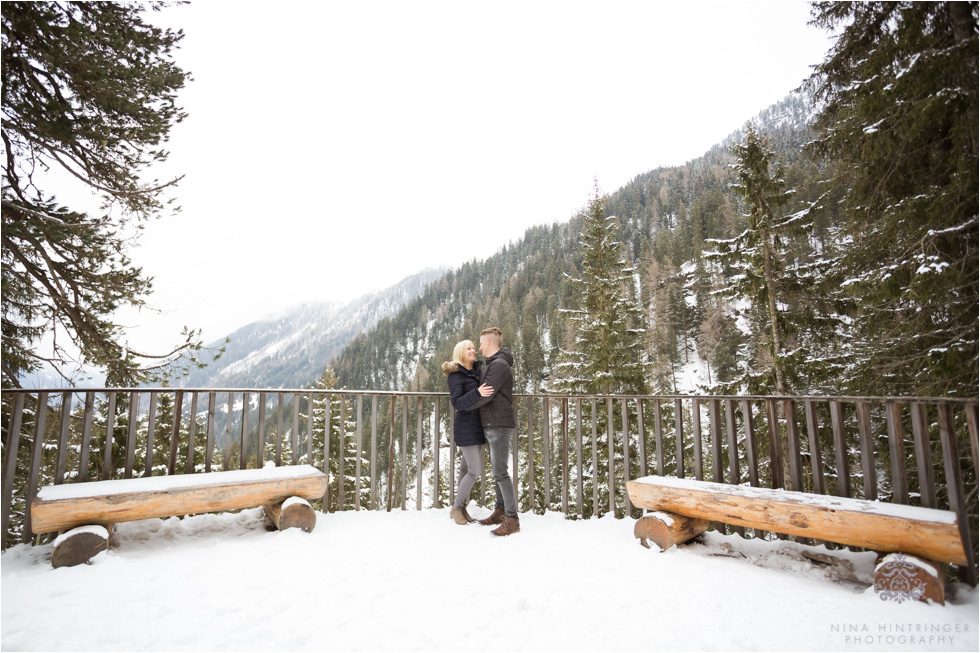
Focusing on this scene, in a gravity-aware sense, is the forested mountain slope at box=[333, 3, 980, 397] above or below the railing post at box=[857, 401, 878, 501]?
above

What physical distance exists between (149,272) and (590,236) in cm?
1381

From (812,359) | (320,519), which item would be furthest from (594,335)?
(320,519)

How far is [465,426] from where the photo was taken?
14.1 ft

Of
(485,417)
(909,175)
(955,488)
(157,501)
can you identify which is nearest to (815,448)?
(955,488)

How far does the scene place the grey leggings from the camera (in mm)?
4273

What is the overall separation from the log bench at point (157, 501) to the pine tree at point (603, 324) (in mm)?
10532

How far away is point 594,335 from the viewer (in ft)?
48.0

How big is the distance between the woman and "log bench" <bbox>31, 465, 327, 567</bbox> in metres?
1.35

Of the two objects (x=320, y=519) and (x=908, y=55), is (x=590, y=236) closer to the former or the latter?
(x=908, y=55)

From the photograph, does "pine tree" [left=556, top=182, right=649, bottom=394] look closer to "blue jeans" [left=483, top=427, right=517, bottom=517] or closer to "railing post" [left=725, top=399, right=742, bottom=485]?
"railing post" [left=725, top=399, right=742, bottom=485]

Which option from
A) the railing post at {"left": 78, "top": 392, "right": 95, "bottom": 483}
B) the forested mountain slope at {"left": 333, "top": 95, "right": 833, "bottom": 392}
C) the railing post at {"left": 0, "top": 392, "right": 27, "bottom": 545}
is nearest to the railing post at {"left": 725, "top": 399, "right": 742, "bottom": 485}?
the railing post at {"left": 78, "top": 392, "right": 95, "bottom": 483}

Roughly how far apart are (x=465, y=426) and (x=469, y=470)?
44 centimetres

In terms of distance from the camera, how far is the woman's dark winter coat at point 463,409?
4211mm

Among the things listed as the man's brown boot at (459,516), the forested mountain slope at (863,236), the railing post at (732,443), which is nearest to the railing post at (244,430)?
the man's brown boot at (459,516)
